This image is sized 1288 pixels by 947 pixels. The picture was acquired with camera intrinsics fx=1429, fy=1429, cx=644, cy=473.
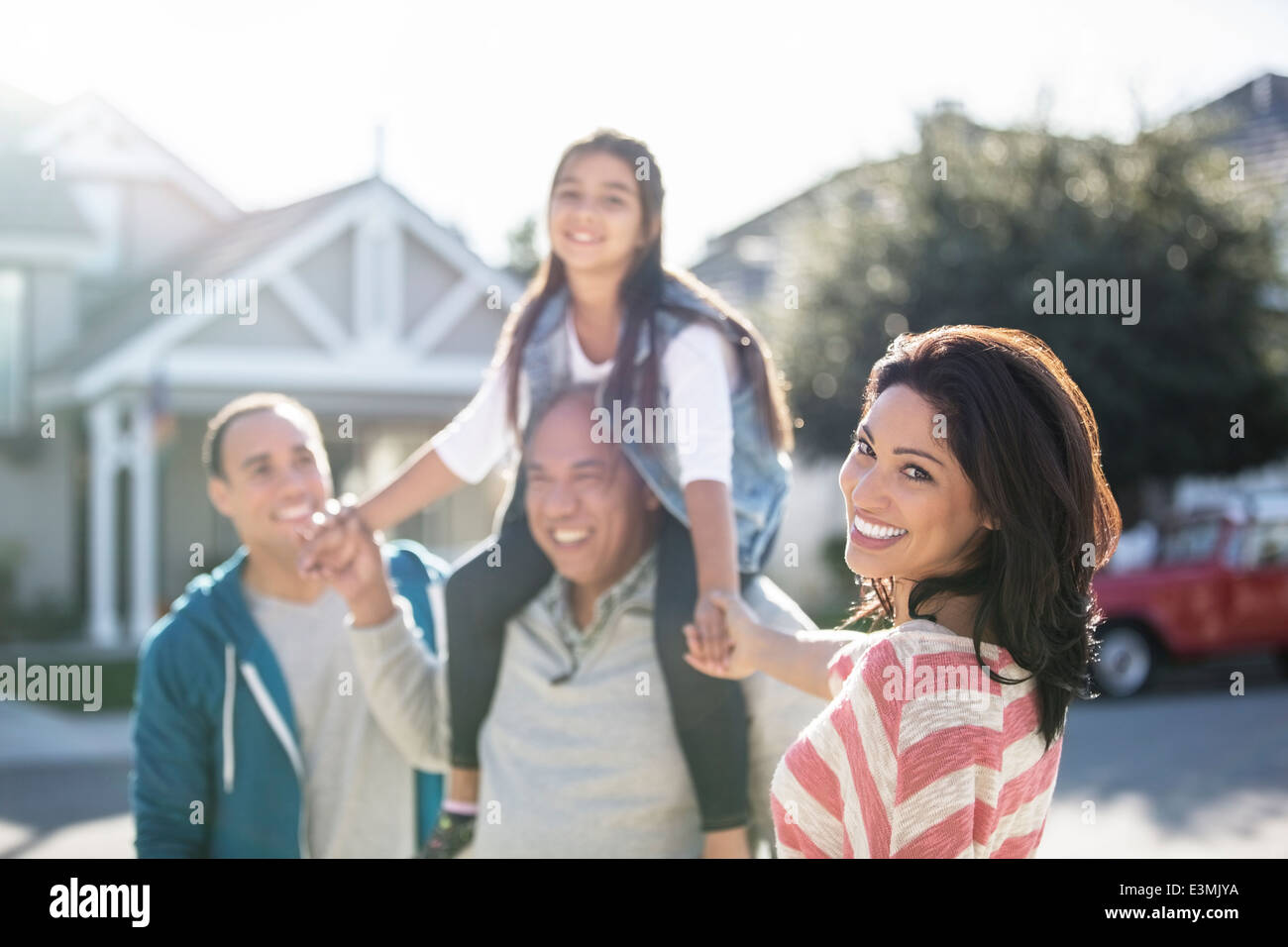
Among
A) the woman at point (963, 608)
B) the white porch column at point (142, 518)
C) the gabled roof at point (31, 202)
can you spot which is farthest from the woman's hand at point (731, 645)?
the gabled roof at point (31, 202)

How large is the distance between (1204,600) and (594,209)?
9723 mm

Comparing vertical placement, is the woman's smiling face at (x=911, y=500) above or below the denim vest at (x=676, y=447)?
below

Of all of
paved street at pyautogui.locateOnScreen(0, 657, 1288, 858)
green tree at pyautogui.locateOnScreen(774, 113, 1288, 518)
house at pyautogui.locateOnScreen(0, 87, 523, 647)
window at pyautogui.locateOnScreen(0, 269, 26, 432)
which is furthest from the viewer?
window at pyautogui.locateOnScreen(0, 269, 26, 432)

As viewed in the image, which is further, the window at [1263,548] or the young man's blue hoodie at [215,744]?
the window at [1263,548]

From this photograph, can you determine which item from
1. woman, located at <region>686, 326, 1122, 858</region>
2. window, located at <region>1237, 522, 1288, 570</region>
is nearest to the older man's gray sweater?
woman, located at <region>686, 326, 1122, 858</region>

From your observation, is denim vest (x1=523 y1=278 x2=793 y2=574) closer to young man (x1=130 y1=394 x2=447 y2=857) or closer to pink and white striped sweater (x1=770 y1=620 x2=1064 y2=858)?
young man (x1=130 y1=394 x2=447 y2=857)

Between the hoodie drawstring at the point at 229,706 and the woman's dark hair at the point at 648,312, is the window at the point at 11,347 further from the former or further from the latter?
the woman's dark hair at the point at 648,312

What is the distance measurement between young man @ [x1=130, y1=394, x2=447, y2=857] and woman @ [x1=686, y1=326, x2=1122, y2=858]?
148cm

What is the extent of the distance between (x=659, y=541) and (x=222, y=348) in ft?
43.1

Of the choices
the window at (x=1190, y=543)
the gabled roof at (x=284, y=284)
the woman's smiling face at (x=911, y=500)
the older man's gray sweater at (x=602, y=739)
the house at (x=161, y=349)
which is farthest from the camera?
the house at (x=161, y=349)

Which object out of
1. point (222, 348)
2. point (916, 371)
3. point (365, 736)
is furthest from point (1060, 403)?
point (222, 348)

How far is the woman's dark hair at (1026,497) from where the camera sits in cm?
181

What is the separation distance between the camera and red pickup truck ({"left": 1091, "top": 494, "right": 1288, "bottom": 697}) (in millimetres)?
11547

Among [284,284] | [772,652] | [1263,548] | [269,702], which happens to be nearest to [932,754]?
[772,652]
